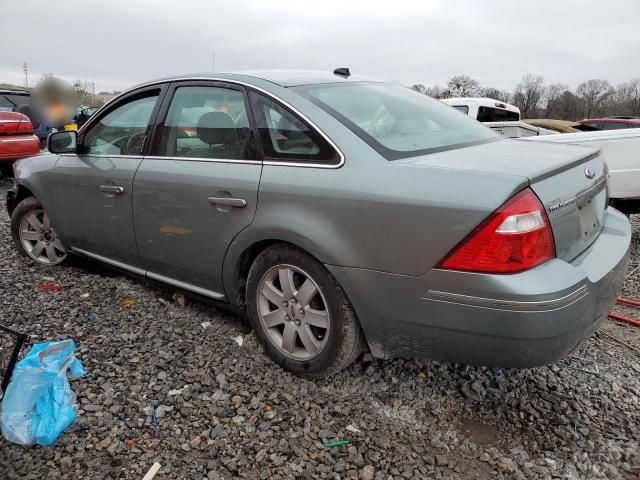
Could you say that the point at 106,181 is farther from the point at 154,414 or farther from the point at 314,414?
the point at 314,414

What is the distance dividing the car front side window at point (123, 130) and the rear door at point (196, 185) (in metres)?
0.18

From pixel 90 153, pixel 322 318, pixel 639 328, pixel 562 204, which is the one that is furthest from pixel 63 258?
pixel 639 328

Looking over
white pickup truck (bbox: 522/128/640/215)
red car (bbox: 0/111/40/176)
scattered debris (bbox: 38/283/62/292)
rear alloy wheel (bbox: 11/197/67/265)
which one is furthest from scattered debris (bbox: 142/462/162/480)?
Result: red car (bbox: 0/111/40/176)

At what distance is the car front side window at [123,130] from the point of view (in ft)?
10.9

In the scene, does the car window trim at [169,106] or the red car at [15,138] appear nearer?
the car window trim at [169,106]

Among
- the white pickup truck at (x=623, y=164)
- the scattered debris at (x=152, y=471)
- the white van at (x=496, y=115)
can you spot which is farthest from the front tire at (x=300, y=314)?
the white van at (x=496, y=115)

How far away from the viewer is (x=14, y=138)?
8.20 metres

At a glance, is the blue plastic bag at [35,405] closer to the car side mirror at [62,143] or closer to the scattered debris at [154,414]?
the scattered debris at [154,414]

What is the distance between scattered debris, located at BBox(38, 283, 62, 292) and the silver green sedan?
0.56 m

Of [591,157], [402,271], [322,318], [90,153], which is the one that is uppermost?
[591,157]

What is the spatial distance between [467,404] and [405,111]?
1584 millimetres

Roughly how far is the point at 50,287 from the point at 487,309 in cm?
325

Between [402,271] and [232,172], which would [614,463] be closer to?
[402,271]

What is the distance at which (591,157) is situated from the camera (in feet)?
8.46
